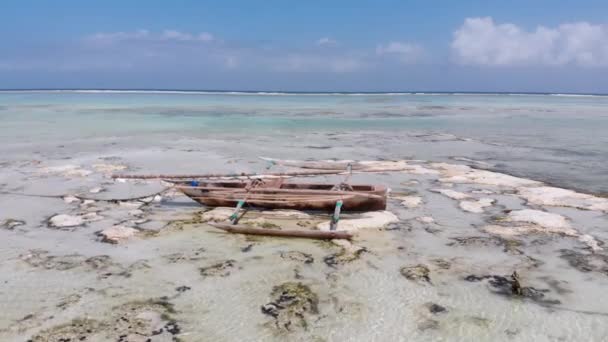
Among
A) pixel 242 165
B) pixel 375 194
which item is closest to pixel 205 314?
pixel 375 194

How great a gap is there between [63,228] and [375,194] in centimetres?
577

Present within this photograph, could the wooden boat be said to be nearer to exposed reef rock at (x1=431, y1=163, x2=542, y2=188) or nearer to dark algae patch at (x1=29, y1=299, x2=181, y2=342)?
exposed reef rock at (x1=431, y1=163, x2=542, y2=188)

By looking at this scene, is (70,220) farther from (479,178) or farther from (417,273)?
(479,178)

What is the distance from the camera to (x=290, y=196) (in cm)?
942

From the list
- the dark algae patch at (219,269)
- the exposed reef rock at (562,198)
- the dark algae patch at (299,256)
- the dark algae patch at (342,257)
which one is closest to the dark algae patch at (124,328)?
the dark algae patch at (219,269)

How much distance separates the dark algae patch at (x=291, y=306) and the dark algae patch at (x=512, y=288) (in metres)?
2.24

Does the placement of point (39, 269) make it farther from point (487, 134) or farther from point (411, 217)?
point (487, 134)

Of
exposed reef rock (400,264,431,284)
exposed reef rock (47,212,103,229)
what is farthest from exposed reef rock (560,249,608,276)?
exposed reef rock (47,212,103,229)

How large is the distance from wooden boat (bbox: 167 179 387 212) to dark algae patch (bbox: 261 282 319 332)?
3102 mm

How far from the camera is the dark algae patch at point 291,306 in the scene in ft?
17.5

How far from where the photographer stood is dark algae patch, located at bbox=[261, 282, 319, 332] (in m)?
5.32

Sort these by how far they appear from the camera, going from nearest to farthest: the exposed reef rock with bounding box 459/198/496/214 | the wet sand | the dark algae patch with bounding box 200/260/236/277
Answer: the wet sand < the dark algae patch with bounding box 200/260/236/277 < the exposed reef rock with bounding box 459/198/496/214

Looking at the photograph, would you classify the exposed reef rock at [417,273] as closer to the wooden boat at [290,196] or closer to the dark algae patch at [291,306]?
the dark algae patch at [291,306]

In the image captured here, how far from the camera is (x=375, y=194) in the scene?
918 cm
